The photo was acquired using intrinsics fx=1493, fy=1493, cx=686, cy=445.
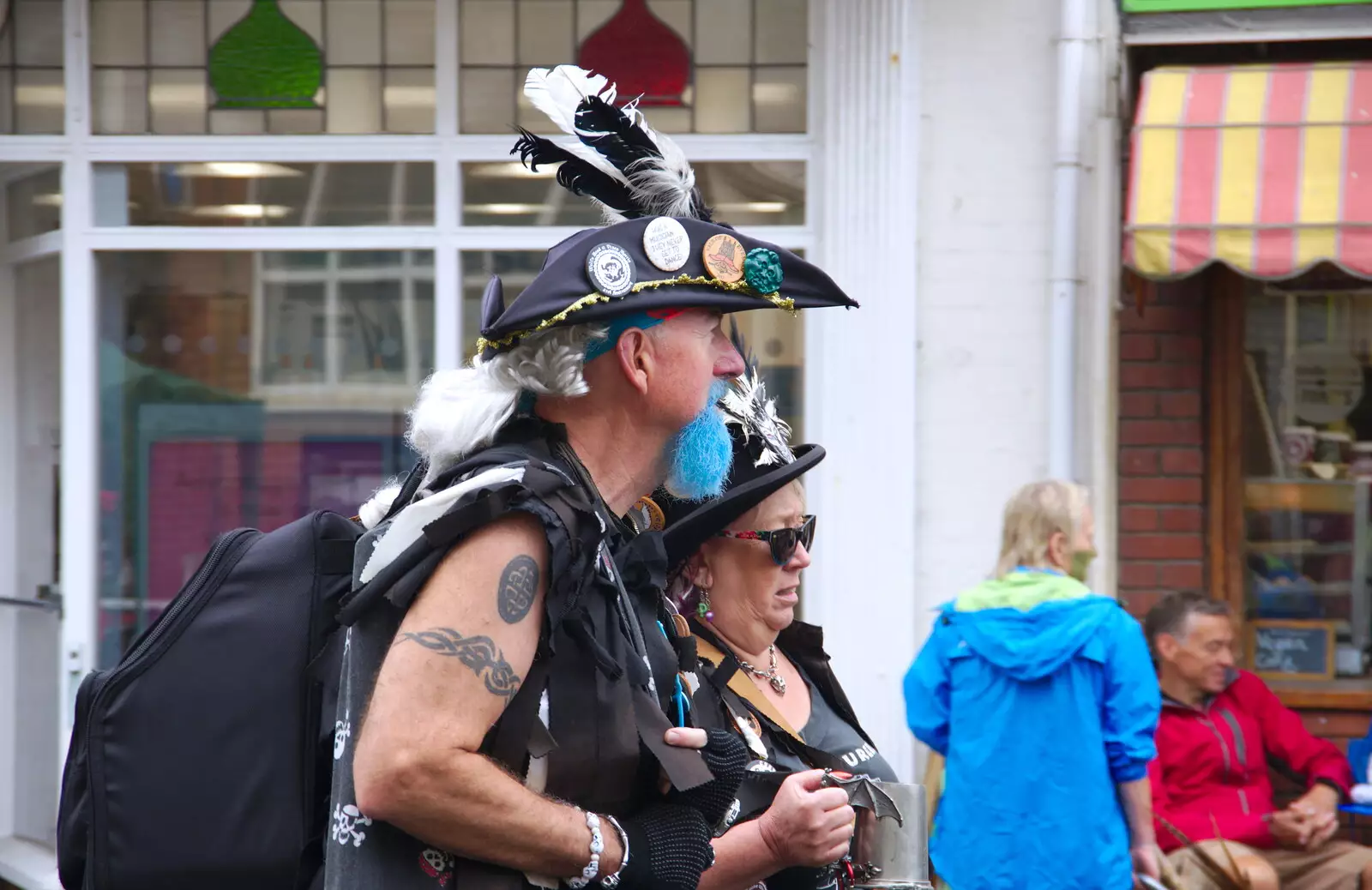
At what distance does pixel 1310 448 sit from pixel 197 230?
4.29 metres

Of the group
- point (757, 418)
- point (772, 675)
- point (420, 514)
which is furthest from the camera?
point (772, 675)

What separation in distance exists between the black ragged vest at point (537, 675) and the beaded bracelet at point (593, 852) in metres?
0.05

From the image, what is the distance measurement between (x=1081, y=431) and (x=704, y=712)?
3218 mm

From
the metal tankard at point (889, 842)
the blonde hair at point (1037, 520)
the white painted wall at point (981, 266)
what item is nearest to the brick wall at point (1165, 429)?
the white painted wall at point (981, 266)

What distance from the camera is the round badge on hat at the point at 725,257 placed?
6.85 ft

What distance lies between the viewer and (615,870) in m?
1.87

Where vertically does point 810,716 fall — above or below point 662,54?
below

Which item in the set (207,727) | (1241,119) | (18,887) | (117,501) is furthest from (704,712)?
(18,887)

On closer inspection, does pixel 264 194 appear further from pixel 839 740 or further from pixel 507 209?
pixel 839 740

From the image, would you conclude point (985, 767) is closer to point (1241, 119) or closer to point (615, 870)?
point (1241, 119)

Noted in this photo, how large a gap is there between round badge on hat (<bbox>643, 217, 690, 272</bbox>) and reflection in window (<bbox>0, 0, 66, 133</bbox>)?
14.8 ft

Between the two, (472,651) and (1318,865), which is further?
→ (1318,865)

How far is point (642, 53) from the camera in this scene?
569cm

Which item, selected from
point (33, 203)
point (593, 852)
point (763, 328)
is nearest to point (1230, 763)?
point (763, 328)
